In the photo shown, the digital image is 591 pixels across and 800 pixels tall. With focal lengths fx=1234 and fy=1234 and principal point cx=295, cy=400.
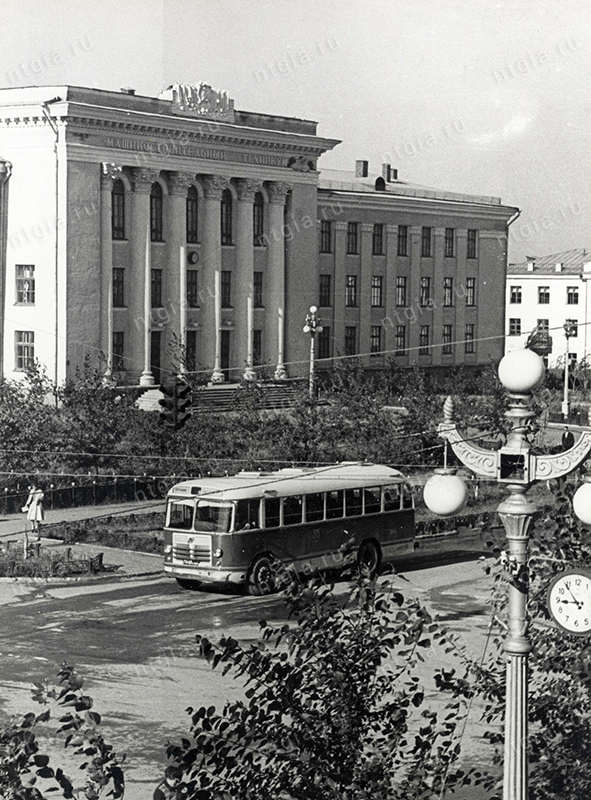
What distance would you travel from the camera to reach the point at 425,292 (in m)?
8.75

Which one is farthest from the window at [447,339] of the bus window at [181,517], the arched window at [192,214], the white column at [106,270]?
the white column at [106,270]

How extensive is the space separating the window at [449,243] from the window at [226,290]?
1.61m

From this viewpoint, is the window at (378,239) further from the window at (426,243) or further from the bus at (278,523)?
the bus at (278,523)

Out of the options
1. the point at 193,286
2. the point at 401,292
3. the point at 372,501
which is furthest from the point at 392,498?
the point at 193,286

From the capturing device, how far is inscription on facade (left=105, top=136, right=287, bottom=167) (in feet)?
29.1

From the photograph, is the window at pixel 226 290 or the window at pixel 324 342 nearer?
the window at pixel 324 342

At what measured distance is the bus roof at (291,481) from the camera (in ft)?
27.8

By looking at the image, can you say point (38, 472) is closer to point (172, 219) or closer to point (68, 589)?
point (68, 589)

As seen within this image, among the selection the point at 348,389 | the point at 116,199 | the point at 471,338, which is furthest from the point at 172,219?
the point at 471,338

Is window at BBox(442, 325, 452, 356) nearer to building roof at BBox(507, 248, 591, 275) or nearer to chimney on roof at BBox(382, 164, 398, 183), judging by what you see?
building roof at BBox(507, 248, 591, 275)

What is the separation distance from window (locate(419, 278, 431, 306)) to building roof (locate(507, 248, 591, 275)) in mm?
621

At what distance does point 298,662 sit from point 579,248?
4548 millimetres

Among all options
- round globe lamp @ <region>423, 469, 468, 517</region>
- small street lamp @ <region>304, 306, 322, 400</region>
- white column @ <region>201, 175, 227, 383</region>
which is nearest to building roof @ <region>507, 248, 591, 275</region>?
small street lamp @ <region>304, 306, 322, 400</region>

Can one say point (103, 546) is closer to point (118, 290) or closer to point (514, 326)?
point (118, 290)
